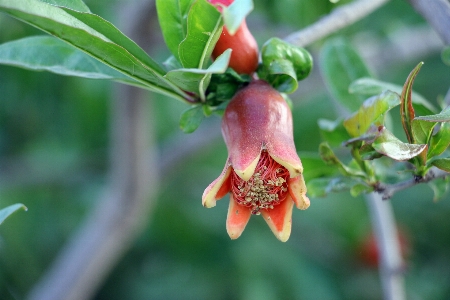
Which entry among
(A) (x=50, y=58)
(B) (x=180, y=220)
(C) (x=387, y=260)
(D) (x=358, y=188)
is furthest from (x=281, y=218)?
(B) (x=180, y=220)

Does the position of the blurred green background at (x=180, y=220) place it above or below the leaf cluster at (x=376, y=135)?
below

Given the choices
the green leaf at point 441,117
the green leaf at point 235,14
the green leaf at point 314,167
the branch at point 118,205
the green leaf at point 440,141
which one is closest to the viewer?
the green leaf at point 235,14

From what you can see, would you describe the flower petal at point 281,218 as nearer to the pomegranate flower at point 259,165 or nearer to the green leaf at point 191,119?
the pomegranate flower at point 259,165

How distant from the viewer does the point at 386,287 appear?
1.14 meters

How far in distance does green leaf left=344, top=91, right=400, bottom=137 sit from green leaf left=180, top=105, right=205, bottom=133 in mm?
205

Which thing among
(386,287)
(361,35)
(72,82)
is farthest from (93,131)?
(386,287)

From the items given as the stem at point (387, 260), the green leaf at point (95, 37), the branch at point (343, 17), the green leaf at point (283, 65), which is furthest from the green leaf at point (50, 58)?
the stem at point (387, 260)

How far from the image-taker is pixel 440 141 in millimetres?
705

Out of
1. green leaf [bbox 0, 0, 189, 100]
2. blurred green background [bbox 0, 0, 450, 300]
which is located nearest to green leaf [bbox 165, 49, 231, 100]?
green leaf [bbox 0, 0, 189, 100]

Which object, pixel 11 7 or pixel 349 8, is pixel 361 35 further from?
pixel 11 7

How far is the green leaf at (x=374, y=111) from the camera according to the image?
69cm

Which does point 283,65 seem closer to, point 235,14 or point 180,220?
point 235,14

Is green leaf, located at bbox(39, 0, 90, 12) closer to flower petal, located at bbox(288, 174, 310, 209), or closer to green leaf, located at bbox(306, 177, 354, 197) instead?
flower petal, located at bbox(288, 174, 310, 209)

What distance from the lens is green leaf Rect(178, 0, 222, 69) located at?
61 centimetres
